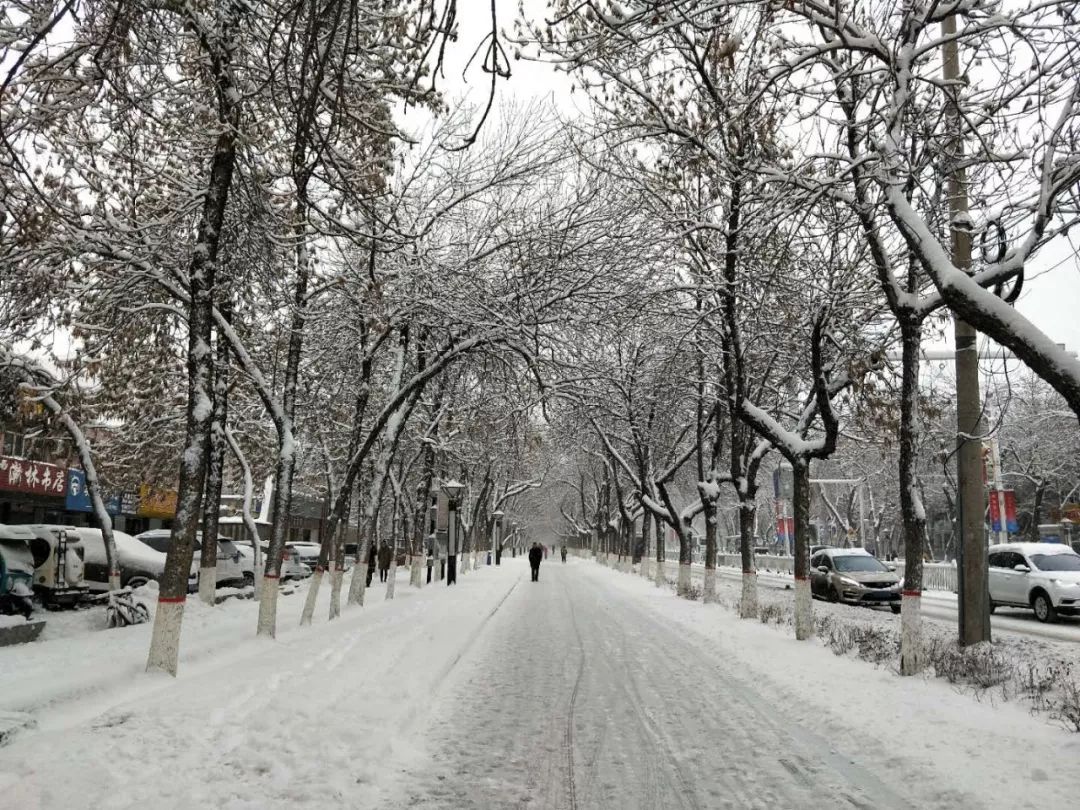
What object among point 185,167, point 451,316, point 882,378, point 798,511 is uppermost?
point 185,167

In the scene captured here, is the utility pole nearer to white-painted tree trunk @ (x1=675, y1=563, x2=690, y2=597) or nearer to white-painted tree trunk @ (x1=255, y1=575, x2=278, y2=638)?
white-painted tree trunk @ (x1=255, y1=575, x2=278, y2=638)

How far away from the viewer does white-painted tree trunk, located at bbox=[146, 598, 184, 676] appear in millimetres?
9130

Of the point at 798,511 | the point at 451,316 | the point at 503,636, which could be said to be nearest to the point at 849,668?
the point at 798,511

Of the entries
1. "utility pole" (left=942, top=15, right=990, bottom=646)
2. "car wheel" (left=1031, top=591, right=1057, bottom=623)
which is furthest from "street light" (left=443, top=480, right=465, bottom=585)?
"utility pole" (left=942, top=15, right=990, bottom=646)

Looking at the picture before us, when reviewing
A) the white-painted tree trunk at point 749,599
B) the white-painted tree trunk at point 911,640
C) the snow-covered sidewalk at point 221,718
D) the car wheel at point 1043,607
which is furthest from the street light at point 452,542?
the white-painted tree trunk at point 911,640

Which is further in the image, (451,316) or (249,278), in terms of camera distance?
(451,316)

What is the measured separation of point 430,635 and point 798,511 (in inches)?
275

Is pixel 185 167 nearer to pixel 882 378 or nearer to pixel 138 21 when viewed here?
pixel 138 21

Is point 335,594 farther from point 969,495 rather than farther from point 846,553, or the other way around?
point 846,553

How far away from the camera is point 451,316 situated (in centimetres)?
1455

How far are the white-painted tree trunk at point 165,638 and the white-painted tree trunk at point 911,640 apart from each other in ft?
28.3

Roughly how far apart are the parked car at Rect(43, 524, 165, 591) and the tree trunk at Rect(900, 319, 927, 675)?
13847 mm

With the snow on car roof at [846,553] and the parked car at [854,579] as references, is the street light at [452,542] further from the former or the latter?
the snow on car roof at [846,553]

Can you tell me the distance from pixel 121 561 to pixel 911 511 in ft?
53.2
